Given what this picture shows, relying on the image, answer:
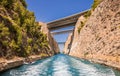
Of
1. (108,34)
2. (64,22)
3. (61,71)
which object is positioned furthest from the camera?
(64,22)

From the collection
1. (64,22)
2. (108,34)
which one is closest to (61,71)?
(108,34)

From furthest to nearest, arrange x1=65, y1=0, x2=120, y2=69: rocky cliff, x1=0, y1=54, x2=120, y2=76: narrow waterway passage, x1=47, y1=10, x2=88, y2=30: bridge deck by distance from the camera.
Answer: x1=47, y1=10, x2=88, y2=30: bridge deck < x1=65, y1=0, x2=120, y2=69: rocky cliff < x1=0, y1=54, x2=120, y2=76: narrow waterway passage

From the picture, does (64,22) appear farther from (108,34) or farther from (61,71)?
(61,71)

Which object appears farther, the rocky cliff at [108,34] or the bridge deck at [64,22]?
the bridge deck at [64,22]

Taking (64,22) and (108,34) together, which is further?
(64,22)

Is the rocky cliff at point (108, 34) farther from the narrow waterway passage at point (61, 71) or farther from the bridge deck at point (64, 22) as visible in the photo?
the bridge deck at point (64, 22)

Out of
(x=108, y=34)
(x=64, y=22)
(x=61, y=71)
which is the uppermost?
(x=64, y=22)

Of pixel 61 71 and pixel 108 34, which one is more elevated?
pixel 108 34

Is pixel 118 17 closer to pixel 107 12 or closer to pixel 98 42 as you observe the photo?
pixel 107 12

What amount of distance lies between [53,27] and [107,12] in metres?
72.5

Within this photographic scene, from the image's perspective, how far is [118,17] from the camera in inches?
1142

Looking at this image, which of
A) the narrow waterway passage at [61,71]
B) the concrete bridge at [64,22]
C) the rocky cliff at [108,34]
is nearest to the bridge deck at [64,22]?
the concrete bridge at [64,22]

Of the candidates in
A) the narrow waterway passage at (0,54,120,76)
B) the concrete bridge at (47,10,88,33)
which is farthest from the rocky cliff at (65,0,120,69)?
the concrete bridge at (47,10,88,33)

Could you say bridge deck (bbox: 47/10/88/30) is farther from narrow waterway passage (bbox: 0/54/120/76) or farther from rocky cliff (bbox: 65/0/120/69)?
narrow waterway passage (bbox: 0/54/120/76)
